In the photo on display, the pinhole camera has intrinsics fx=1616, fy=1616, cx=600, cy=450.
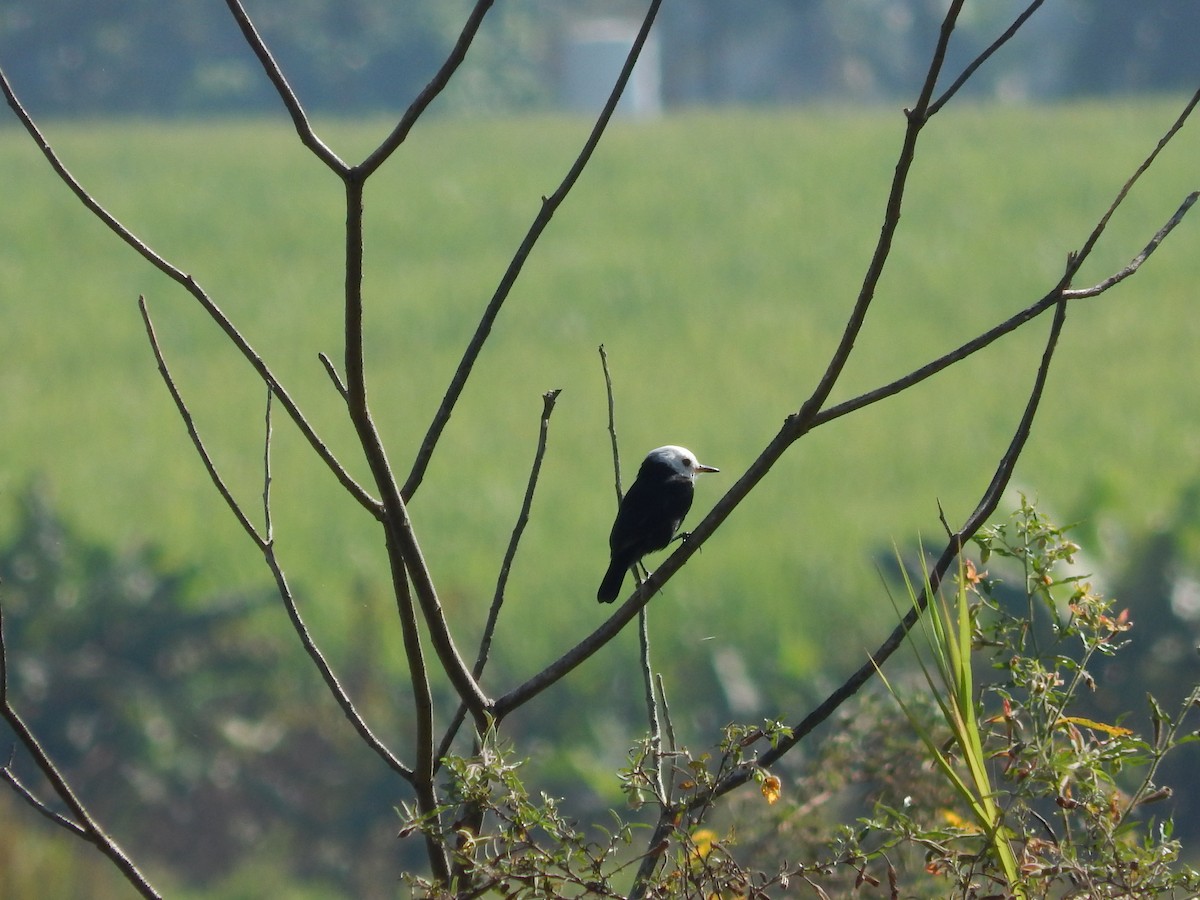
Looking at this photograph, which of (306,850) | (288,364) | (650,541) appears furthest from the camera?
(288,364)

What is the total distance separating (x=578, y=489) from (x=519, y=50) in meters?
35.6

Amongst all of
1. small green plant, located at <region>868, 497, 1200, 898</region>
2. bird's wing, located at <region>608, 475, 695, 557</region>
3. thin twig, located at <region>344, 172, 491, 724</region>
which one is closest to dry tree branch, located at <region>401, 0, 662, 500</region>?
thin twig, located at <region>344, 172, 491, 724</region>

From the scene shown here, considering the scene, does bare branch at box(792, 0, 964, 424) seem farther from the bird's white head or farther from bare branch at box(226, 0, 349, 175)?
→ the bird's white head

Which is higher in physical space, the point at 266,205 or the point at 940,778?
the point at 266,205

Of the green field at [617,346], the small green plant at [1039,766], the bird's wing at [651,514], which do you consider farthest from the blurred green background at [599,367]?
the small green plant at [1039,766]

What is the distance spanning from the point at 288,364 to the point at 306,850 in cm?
881

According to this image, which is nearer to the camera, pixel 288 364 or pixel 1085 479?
pixel 1085 479

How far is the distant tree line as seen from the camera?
39250 millimetres

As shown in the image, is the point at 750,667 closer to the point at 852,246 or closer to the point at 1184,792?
the point at 1184,792

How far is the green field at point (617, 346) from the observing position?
1150cm

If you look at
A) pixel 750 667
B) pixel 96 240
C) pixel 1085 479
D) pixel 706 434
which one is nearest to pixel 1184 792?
pixel 750 667

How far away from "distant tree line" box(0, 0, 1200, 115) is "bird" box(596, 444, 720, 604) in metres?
35.7

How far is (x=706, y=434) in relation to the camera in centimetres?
1437

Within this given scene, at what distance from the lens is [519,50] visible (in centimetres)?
4669
